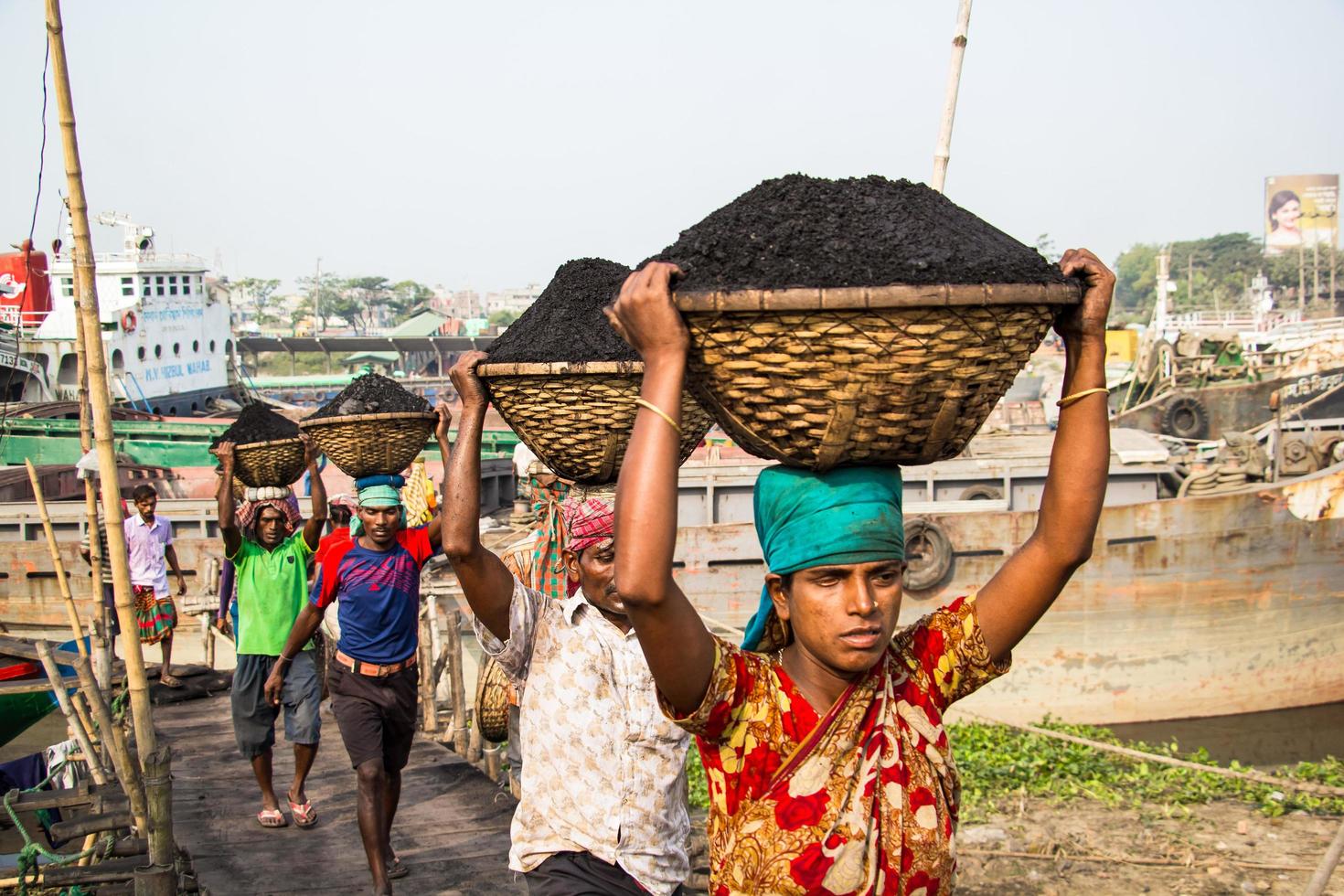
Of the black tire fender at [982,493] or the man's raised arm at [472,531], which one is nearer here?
the man's raised arm at [472,531]

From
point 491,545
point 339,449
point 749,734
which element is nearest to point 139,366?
point 491,545

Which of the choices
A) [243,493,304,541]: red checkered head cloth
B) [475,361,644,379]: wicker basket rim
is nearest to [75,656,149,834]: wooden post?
[243,493,304,541]: red checkered head cloth

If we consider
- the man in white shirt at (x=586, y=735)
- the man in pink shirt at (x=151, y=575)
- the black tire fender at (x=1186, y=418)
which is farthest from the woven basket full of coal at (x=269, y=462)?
the black tire fender at (x=1186, y=418)

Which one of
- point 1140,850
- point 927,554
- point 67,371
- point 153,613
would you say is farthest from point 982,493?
point 67,371

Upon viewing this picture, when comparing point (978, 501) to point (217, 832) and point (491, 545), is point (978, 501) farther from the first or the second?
point (217, 832)

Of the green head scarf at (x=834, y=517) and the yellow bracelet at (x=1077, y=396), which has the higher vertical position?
the yellow bracelet at (x=1077, y=396)

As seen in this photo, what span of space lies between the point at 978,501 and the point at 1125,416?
7.46 m

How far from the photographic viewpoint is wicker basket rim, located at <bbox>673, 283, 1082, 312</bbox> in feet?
5.45

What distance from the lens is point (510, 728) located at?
537 cm

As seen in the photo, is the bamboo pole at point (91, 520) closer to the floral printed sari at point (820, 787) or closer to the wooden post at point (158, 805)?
the wooden post at point (158, 805)

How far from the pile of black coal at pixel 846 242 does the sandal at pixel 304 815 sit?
204 inches

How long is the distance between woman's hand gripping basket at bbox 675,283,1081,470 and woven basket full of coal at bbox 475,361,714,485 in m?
1.46

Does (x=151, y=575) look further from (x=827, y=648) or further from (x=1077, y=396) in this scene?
(x=1077, y=396)

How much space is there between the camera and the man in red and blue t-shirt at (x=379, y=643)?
5.09m
